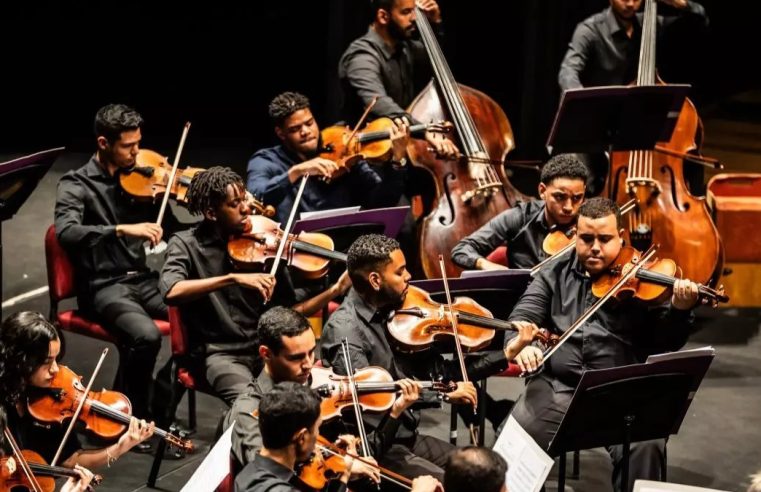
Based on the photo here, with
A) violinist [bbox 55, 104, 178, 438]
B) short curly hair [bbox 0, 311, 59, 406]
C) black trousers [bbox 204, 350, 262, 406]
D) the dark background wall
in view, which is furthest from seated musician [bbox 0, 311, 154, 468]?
the dark background wall

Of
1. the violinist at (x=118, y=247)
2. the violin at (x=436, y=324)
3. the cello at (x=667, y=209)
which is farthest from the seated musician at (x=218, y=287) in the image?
the cello at (x=667, y=209)

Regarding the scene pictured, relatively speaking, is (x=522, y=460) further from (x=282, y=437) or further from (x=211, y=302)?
(x=211, y=302)

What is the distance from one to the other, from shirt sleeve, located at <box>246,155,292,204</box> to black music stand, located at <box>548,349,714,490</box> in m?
2.04

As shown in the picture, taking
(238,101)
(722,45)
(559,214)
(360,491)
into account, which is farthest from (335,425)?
(722,45)

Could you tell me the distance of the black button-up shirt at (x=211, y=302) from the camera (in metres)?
4.53

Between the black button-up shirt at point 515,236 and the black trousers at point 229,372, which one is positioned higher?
the black button-up shirt at point 515,236

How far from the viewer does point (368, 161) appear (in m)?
5.42

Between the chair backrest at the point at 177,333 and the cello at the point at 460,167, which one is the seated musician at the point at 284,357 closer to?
the chair backrest at the point at 177,333

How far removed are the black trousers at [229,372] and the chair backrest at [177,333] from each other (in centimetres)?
11

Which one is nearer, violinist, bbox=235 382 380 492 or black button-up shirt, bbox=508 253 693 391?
violinist, bbox=235 382 380 492

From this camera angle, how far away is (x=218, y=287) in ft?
14.5

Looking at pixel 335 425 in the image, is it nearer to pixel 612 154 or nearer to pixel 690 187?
pixel 612 154

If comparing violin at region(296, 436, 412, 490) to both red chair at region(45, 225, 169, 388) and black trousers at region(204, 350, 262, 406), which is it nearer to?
black trousers at region(204, 350, 262, 406)

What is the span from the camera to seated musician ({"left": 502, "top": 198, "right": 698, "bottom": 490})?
4.18 metres
